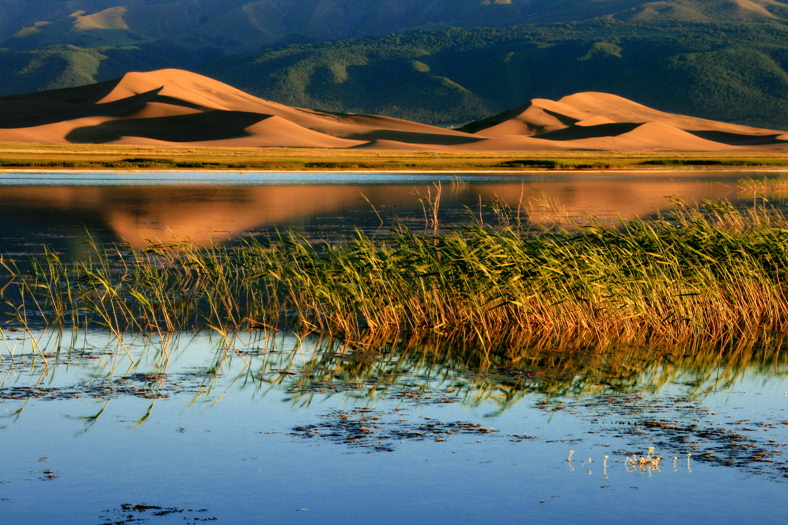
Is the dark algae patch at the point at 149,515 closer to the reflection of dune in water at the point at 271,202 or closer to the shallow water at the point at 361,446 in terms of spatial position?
the shallow water at the point at 361,446

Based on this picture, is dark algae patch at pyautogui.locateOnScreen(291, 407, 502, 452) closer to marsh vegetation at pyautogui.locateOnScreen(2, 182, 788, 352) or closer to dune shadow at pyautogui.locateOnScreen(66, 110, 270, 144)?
marsh vegetation at pyautogui.locateOnScreen(2, 182, 788, 352)

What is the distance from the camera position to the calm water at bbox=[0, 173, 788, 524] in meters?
9.52

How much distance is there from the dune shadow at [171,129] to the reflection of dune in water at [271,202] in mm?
113160

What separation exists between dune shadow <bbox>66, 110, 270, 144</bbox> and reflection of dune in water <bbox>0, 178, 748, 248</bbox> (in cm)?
11316

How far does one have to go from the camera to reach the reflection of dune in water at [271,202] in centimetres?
3709

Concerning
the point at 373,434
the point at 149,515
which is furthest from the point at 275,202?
the point at 149,515

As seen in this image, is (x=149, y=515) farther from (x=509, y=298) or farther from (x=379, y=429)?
(x=509, y=298)

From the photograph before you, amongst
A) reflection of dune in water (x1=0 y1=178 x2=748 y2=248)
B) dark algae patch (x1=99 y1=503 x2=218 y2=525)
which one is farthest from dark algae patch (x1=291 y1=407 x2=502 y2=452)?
reflection of dune in water (x1=0 y1=178 x2=748 y2=248)

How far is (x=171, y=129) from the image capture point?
619 feet

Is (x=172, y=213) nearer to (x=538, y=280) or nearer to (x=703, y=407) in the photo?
(x=538, y=280)

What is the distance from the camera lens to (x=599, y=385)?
47.2 feet

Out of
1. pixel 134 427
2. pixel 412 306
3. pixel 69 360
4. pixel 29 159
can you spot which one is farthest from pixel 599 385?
pixel 29 159

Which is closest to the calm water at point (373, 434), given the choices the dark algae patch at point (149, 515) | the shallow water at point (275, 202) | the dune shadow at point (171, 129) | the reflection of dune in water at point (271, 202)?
the dark algae patch at point (149, 515)

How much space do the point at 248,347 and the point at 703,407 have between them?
6531 mm
